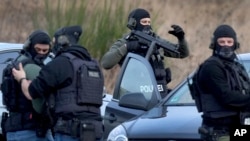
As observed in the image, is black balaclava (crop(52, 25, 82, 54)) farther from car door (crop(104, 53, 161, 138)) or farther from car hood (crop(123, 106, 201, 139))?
car hood (crop(123, 106, 201, 139))

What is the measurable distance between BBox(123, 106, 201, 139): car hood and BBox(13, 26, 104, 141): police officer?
0.36 m

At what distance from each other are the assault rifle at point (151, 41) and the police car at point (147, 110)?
0.55 metres

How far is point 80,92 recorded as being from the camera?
8719mm

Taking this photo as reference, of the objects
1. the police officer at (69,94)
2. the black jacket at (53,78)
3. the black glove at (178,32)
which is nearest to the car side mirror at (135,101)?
the police officer at (69,94)

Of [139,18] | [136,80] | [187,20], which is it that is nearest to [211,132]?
[136,80]

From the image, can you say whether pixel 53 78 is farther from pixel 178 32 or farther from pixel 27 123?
pixel 178 32

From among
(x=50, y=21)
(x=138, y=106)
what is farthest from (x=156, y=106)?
(x=50, y=21)

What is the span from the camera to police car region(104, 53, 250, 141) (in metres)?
8.08

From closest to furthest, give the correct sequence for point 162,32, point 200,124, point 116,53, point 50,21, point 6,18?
point 200,124 → point 116,53 → point 50,21 → point 162,32 → point 6,18

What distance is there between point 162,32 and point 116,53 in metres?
11.7

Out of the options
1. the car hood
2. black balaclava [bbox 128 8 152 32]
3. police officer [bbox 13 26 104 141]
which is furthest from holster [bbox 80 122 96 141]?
black balaclava [bbox 128 8 152 32]

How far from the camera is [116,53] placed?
11188mm

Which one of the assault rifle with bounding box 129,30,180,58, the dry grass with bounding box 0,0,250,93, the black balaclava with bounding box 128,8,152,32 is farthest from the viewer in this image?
the dry grass with bounding box 0,0,250,93

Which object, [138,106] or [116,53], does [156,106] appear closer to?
[138,106]
